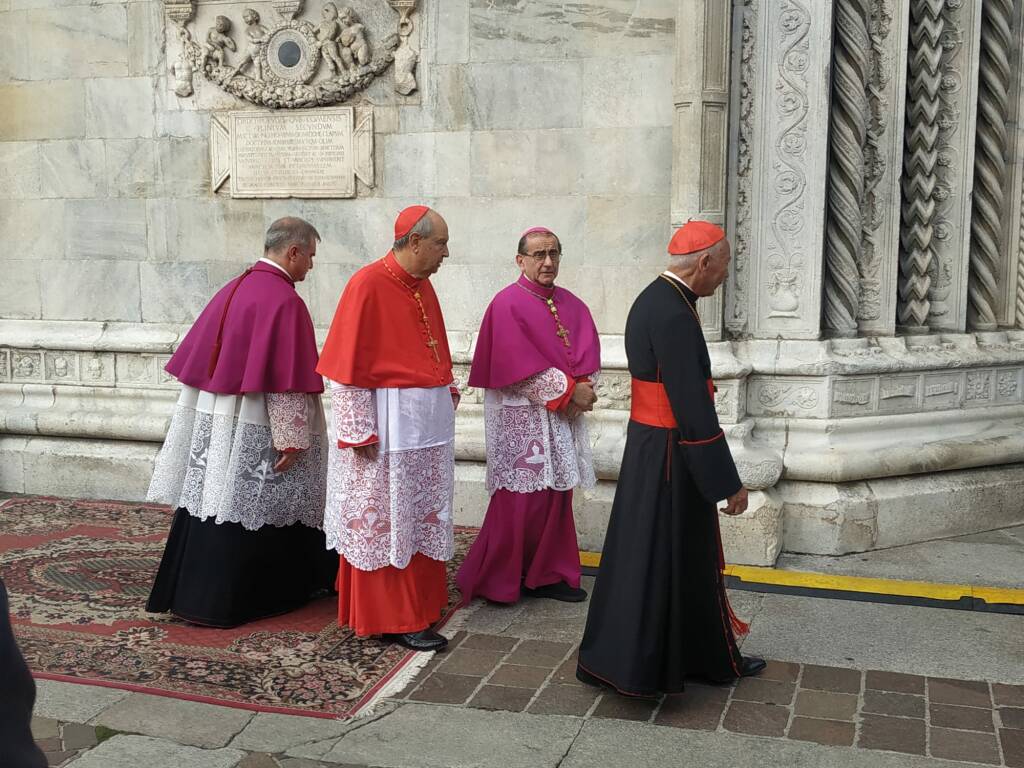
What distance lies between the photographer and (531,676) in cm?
489

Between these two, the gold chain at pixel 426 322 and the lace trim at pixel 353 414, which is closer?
the lace trim at pixel 353 414

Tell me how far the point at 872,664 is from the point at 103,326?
530 centimetres

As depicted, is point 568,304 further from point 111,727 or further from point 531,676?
point 111,727

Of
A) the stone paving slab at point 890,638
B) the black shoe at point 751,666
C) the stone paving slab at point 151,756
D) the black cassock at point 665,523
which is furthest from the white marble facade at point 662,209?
the stone paving slab at point 151,756

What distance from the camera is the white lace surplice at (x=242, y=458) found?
5449 mm

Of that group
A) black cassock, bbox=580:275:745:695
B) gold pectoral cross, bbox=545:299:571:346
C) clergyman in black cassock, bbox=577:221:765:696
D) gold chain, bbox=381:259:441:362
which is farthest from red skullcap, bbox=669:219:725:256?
gold pectoral cross, bbox=545:299:571:346

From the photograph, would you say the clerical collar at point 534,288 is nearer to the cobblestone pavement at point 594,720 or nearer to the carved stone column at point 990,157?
the cobblestone pavement at point 594,720

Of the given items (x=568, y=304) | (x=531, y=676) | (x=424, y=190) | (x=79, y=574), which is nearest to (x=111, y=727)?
(x=531, y=676)

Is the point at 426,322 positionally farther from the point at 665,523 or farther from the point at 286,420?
the point at 665,523

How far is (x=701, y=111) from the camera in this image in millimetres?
6414

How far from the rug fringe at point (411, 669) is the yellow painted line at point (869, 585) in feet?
2.29

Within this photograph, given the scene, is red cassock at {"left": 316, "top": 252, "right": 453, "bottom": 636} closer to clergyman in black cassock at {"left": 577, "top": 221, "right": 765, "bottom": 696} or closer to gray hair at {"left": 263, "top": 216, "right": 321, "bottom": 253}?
gray hair at {"left": 263, "top": 216, "right": 321, "bottom": 253}

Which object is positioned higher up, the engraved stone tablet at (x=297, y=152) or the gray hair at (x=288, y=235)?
the engraved stone tablet at (x=297, y=152)

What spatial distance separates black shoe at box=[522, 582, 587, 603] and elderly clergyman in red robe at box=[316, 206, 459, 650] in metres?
0.78
